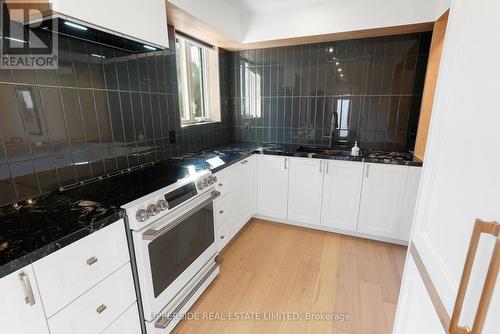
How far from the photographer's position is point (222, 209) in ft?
7.06

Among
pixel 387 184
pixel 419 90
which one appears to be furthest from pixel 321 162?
pixel 419 90

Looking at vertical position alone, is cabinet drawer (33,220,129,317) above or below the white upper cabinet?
below

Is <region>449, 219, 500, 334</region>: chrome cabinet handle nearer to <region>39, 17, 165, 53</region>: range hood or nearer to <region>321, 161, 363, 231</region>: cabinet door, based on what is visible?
<region>39, 17, 165, 53</region>: range hood

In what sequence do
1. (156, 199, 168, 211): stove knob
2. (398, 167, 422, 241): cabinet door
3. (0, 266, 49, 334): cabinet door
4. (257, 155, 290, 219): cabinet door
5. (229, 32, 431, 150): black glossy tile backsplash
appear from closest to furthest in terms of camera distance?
(0, 266, 49, 334): cabinet door < (156, 199, 168, 211): stove knob < (398, 167, 422, 241): cabinet door < (229, 32, 431, 150): black glossy tile backsplash < (257, 155, 290, 219): cabinet door

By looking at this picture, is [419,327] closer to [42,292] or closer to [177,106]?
[42,292]

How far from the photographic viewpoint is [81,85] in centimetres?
152

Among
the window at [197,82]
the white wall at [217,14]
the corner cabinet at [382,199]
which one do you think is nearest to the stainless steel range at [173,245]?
the window at [197,82]

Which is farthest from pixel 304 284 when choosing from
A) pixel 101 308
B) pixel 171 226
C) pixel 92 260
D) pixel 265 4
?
pixel 265 4

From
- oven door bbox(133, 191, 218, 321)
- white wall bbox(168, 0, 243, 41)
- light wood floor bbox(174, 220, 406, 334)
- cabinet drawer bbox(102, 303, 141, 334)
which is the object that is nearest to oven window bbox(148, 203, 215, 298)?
oven door bbox(133, 191, 218, 321)

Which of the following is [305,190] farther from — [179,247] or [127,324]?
[127,324]

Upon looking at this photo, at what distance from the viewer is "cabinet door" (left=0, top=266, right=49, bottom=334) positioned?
2.51 ft

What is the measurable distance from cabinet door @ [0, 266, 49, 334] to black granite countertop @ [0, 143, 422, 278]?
1.7 inches

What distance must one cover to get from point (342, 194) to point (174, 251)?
5.72ft

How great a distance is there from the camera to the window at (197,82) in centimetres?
254
